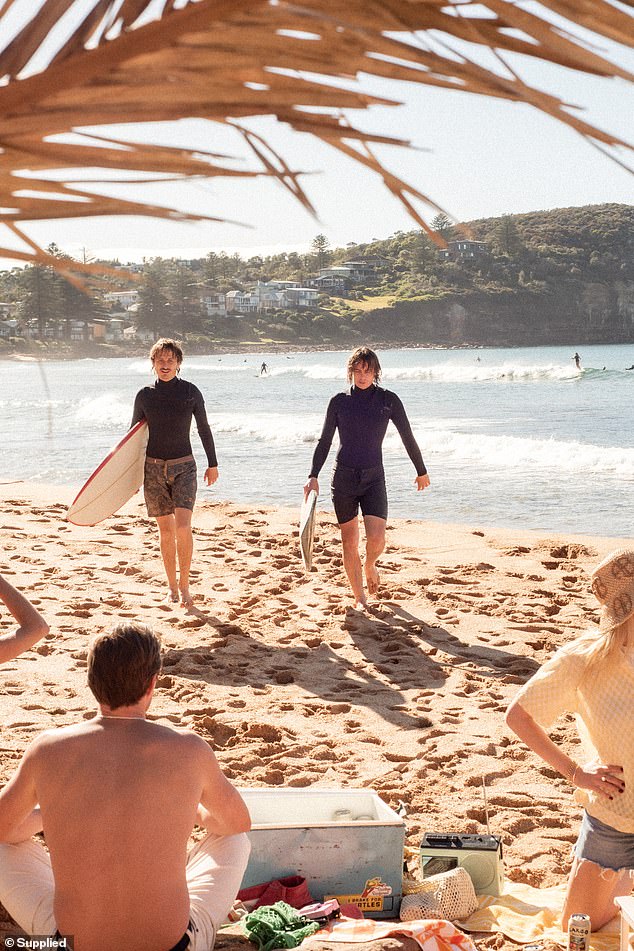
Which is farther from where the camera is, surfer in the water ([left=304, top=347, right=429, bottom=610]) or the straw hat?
surfer in the water ([left=304, top=347, right=429, bottom=610])

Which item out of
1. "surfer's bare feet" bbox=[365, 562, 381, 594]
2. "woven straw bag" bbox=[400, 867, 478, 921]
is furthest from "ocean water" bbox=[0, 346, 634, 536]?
"surfer's bare feet" bbox=[365, 562, 381, 594]

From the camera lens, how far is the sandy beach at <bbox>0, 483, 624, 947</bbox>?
4367 millimetres

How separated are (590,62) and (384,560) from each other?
7.95m

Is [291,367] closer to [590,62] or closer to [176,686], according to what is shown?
[176,686]

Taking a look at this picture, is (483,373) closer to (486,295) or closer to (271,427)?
(271,427)

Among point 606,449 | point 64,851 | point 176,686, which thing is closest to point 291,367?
point 606,449

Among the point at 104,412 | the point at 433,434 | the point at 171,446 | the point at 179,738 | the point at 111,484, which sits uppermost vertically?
the point at 171,446

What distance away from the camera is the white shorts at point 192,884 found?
8.20 feet

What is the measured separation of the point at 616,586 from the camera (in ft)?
9.40

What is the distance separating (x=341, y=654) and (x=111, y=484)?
2379 millimetres

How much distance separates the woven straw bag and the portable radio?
0.07 meters

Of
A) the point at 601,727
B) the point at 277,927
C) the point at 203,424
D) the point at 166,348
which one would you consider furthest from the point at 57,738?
the point at 203,424

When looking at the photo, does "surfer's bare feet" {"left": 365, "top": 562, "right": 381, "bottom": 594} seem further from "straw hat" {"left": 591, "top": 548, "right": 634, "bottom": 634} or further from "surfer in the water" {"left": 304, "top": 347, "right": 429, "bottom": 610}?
"straw hat" {"left": 591, "top": 548, "right": 634, "bottom": 634}

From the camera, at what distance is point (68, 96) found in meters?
0.99
